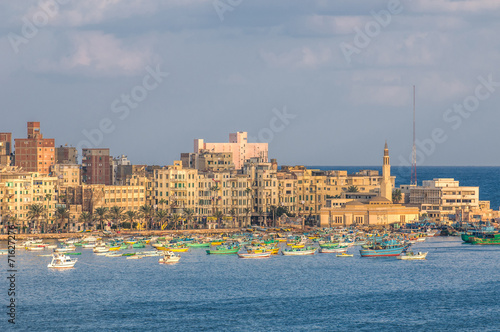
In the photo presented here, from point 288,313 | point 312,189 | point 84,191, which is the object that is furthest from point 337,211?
point 288,313

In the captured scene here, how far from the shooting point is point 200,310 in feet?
282

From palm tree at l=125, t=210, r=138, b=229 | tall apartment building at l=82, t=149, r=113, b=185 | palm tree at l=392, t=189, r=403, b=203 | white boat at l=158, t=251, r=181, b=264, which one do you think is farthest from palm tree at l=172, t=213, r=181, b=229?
palm tree at l=392, t=189, r=403, b=203

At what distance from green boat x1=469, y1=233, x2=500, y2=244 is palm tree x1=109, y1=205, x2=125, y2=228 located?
5532 centimetres

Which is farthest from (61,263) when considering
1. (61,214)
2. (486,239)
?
(486,239)

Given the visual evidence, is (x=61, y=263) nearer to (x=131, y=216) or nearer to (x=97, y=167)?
(x=131, y=216)

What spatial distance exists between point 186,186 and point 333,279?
66525 millimetres

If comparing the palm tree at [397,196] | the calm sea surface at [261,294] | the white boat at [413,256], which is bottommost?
the calm sea surface at [261,294]

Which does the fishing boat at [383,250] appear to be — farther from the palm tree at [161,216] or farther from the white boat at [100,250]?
the palm tree at [161,216]

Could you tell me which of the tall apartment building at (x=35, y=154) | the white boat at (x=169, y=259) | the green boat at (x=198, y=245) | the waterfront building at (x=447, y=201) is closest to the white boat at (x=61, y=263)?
the white boat at (x=169, y=259)

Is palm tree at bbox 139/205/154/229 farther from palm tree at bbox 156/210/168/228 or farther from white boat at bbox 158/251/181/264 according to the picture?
white boat at bbox 158/251/181/264

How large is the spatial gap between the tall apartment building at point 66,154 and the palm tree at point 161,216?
36.0 meters

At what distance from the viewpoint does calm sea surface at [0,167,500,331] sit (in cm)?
8044

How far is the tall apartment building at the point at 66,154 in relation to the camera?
19288 cm

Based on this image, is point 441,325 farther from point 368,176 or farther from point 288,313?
point 368,176
